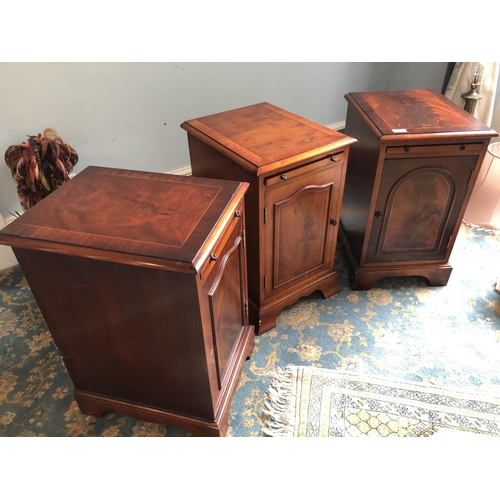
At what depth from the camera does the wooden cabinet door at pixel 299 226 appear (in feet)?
3.92

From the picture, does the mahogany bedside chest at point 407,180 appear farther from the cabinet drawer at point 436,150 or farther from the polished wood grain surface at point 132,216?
the polished wood grain surface at point 132,216

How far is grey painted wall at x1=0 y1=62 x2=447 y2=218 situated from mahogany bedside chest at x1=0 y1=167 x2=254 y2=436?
67 cm

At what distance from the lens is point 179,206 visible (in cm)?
93

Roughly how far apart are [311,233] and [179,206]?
0.57 metres

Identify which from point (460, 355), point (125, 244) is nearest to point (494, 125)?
point (460, 355)

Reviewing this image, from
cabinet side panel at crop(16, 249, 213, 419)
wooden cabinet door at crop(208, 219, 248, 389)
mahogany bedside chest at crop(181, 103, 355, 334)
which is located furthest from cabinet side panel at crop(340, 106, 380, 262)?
cabinet side panel at crop(16, 249, 213, 419)

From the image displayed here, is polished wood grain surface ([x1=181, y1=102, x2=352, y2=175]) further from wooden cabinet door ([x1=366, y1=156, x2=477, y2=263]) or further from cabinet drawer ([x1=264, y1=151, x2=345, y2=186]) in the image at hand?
wooden cabinet door ([x1=366, y1=156, x2=477, y2=263])

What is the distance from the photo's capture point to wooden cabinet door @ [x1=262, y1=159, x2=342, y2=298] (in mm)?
1193

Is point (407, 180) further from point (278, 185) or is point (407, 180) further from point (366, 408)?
point (366, 408)

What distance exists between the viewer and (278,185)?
3.77 ft

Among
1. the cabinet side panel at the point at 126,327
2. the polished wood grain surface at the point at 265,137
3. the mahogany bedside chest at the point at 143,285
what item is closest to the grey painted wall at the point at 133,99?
the polished wood grain surface at the point at 265,137

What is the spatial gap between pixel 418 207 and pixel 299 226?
0.47 metres

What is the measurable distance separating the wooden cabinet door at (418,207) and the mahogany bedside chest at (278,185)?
0.19 metres
